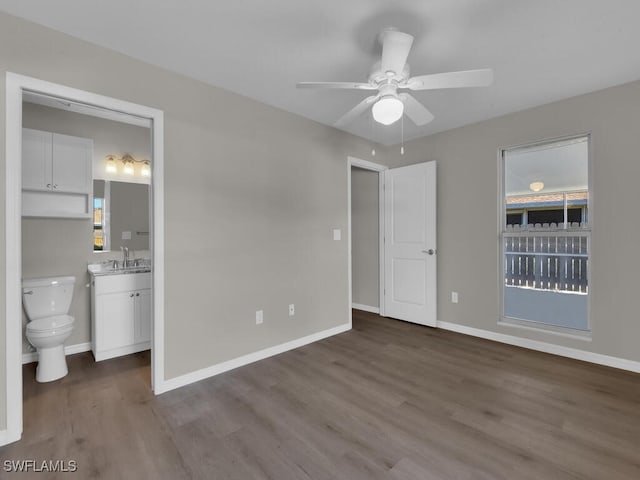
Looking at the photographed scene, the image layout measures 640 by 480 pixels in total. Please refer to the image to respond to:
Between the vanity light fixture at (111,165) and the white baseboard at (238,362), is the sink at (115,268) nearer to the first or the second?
the vanity light fixture at (111,165)

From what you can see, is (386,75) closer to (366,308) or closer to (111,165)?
(111,165)

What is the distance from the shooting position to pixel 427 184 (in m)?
3.79

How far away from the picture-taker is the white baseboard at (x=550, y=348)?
2625 mm

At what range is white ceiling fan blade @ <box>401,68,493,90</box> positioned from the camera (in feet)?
5.48

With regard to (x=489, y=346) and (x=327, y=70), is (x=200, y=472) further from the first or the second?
(x=489, y=346)

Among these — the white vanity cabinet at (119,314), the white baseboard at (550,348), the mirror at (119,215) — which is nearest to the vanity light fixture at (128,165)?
the mirror at (119,215)

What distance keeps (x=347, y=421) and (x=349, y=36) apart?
245cm

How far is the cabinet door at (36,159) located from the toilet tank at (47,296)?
87cm

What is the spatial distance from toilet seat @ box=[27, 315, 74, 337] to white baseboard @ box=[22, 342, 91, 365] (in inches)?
19.8

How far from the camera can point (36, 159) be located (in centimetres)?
279

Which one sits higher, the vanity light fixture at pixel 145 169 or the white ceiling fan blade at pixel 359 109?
the white ceiling fan blade at pixel 359 109

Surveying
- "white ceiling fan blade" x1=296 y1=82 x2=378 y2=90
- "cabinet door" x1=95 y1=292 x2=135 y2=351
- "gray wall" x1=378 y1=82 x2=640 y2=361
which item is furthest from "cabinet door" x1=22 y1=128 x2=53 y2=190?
"gray wall" x1=378 y1=82 x2=640 y2=361

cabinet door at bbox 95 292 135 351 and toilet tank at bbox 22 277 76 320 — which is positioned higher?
toilet tank at bbox 22 277 76 320

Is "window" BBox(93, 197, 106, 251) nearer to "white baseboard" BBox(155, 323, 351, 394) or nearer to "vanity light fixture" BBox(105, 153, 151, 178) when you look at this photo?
"vanity light fixture" BBox(105, 153, 151, 178)
